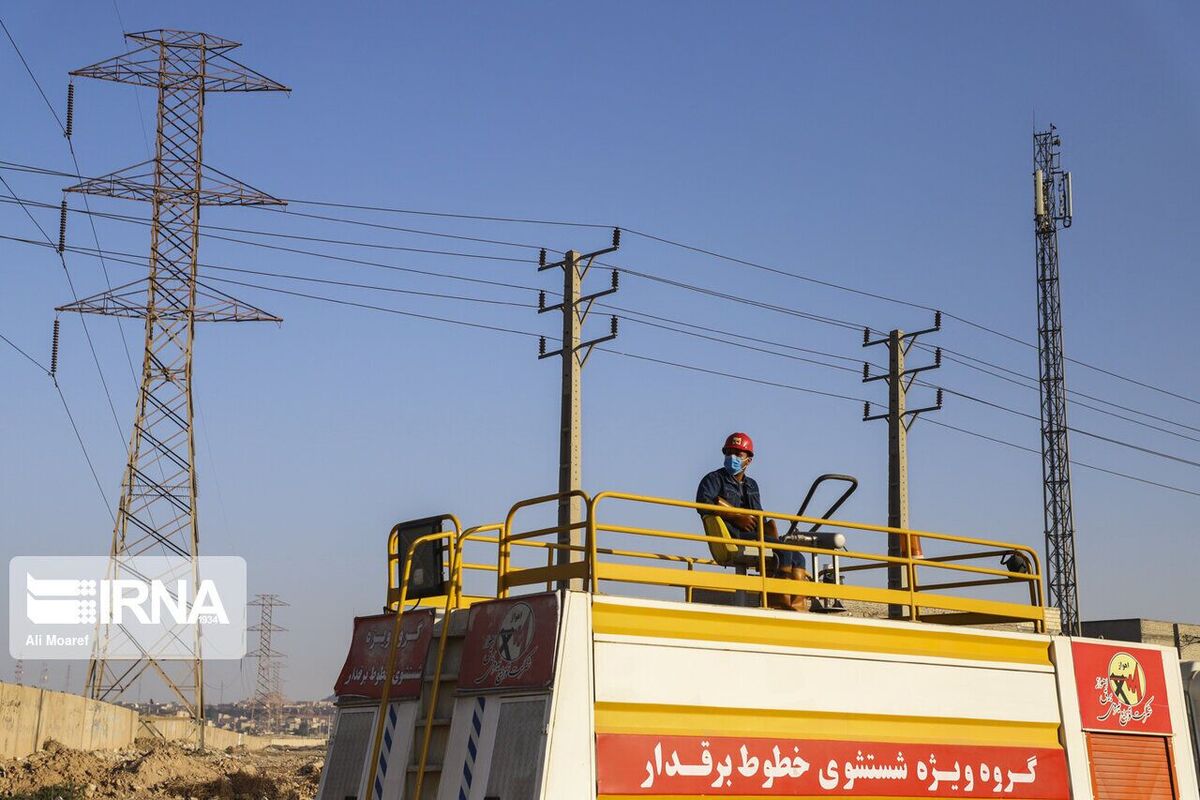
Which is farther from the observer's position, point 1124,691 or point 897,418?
point 897,418

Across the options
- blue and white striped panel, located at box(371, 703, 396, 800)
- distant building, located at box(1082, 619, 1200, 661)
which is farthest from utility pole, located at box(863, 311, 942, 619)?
blue and white striped panel, located at box(371, 703, 396, 800)

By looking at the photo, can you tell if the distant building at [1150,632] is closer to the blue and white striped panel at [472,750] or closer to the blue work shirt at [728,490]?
the blue work shirt at [728,490]

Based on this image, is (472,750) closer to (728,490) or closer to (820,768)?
(820,768)

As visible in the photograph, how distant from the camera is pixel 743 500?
11.5 metres

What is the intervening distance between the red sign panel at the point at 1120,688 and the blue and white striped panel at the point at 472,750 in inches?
190

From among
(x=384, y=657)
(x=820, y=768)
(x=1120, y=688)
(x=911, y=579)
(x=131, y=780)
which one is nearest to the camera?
(x=820, y=768)

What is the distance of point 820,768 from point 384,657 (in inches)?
120

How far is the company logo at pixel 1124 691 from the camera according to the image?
35.0ft

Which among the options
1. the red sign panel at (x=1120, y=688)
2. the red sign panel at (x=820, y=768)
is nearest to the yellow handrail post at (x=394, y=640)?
the red sign panel at (x=820, y=768)

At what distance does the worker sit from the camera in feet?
34.9

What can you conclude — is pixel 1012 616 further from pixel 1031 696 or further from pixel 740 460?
pixel 740 460

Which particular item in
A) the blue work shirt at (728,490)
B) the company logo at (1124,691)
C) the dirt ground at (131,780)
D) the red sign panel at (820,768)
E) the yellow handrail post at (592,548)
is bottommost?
the dirt ground at (131,780)

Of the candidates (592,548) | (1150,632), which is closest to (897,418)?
(1150,632)

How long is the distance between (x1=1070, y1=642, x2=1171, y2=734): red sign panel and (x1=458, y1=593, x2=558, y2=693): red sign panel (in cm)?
463
